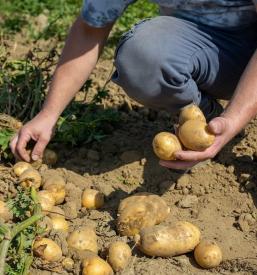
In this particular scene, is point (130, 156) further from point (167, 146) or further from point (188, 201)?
point (167, 146)

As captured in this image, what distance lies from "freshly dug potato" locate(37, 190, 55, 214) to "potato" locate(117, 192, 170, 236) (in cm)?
27

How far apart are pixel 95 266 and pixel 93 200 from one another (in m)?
0.47

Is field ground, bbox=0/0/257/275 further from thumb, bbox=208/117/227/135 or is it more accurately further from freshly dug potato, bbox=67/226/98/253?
thumb, bbox=208/117/227/135

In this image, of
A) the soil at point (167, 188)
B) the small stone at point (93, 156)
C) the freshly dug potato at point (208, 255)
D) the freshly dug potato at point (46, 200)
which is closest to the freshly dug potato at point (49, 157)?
the soil at point (167, 188)

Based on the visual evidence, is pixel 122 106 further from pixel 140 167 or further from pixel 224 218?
pixel 224 218

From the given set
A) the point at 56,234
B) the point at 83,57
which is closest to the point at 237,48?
the point at 83,57

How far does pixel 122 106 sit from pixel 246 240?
116 centimetres

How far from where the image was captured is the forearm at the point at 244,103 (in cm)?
208

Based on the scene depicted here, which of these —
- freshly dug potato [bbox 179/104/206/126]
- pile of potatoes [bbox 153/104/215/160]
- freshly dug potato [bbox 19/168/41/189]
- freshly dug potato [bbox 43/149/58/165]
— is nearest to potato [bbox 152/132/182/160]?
pile of potatoes [bbox 153/104/215/160]

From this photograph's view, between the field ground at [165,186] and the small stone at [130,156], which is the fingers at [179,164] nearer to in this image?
the field ground at [165,186]

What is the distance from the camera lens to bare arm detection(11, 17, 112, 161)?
2.56 meters

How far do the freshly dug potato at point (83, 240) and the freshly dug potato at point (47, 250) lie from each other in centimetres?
8

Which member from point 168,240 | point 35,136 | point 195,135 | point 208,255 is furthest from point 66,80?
point 208,255

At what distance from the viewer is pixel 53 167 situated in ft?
8.98
